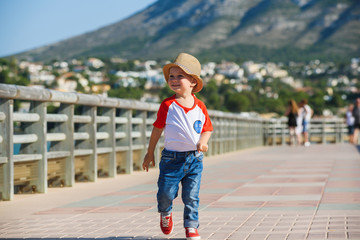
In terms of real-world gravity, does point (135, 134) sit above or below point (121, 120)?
below

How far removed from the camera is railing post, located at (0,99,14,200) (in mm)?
7113

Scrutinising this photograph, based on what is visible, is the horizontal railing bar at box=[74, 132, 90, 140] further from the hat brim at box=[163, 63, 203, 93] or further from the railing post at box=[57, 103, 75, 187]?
the hat brim at box=[163, 63, 203, 93]

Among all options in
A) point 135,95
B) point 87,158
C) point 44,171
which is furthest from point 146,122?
point 135,95

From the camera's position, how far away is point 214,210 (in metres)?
6.53

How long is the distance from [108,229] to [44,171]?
2848 millimetres

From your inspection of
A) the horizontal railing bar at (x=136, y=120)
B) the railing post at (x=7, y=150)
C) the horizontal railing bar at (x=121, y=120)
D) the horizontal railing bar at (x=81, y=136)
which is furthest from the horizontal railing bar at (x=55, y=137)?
the horizontal railing bar at (x=136, y=120)

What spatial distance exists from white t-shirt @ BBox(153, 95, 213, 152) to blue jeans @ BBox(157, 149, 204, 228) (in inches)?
2.4

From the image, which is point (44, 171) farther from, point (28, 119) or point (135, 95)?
point (135, 95)

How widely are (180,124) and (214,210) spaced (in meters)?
1.80

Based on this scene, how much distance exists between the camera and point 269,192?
802 centimetres

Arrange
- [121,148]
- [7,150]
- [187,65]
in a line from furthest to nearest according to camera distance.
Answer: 1. [121,148]
2. [7,150]
3. [187,65]

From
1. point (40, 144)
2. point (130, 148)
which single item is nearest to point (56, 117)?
point (40, 144)

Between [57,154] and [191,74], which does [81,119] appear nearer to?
[57,154]

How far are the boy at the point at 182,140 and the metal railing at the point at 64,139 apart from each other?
2585mm
